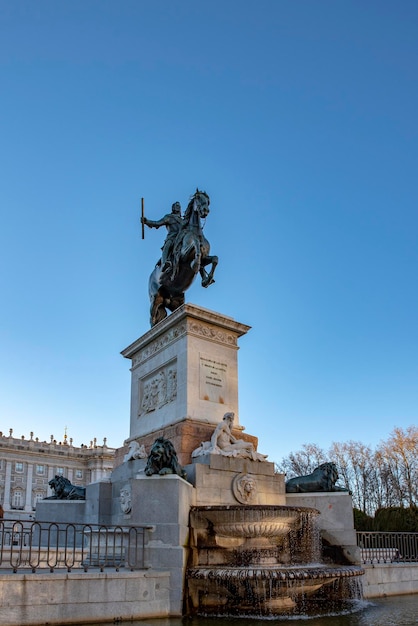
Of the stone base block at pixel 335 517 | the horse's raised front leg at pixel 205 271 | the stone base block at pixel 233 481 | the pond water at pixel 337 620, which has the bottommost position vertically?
the pond water at pixel 337 620

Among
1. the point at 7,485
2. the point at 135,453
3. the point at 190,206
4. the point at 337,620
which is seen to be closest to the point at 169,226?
the point at 190,206

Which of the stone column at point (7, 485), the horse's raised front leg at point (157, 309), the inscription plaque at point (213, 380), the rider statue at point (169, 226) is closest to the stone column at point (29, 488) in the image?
the stone column at point (7, 485)

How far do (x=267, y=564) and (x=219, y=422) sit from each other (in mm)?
3846

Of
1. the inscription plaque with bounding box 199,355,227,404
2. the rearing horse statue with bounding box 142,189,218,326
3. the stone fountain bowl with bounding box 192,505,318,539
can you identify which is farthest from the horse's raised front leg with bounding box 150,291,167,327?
the stone fountain bowl with bounding box 192,505,318,539

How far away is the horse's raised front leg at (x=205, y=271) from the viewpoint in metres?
17.4

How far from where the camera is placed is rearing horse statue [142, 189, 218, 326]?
1706 cm

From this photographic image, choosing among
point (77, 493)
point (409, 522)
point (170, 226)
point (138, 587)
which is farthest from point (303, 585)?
point (409, 522)

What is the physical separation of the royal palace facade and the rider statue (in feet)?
296

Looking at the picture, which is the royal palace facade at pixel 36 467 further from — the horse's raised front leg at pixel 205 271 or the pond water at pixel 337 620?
the pond water at pixel 337 620

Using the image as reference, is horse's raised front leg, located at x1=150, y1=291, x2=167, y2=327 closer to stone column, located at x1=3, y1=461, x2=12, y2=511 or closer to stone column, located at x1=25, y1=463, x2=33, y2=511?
stone column, located at x1=3, y1=461, x2=12, y2=511

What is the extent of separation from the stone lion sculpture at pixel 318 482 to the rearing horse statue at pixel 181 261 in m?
5.92

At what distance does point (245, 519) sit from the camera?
11586mm

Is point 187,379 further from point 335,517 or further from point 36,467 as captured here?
point 36,467

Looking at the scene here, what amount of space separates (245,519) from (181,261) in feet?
26.1
